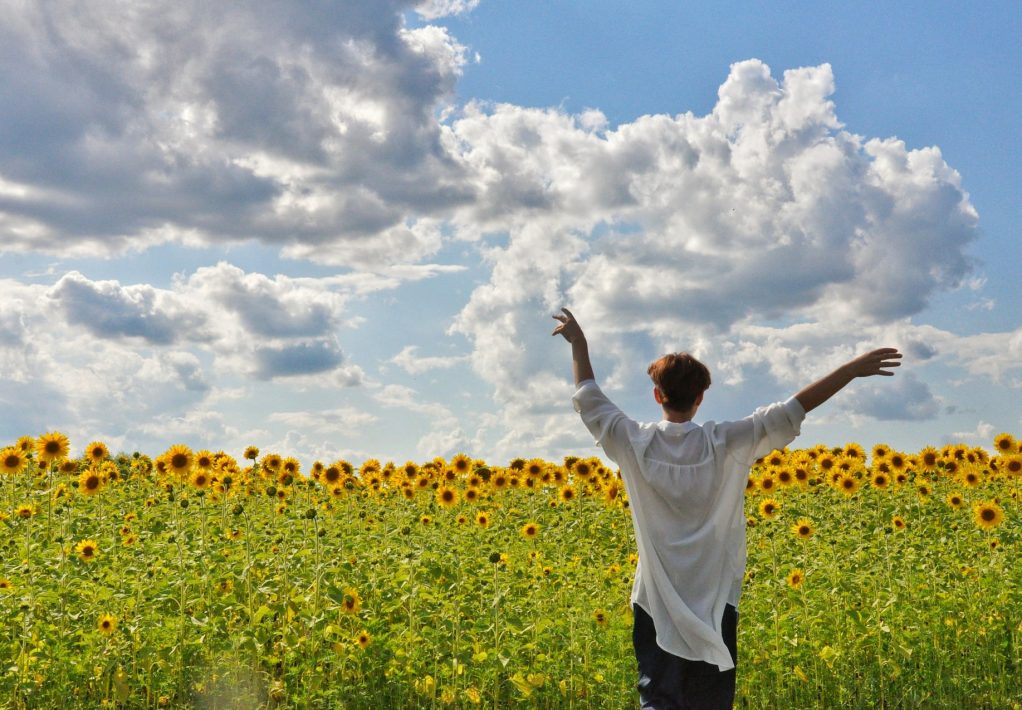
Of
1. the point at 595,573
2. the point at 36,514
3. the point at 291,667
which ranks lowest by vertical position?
the point at 291,667

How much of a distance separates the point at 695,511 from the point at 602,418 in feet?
2.00

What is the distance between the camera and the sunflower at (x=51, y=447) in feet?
27.9

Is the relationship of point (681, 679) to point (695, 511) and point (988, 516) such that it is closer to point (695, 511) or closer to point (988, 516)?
point (695, 511)

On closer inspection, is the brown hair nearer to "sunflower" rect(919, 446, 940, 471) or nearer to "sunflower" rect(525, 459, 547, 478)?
"sunflower" rect(525, 459, 547, 478)

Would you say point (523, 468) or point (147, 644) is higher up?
point (523, 468)

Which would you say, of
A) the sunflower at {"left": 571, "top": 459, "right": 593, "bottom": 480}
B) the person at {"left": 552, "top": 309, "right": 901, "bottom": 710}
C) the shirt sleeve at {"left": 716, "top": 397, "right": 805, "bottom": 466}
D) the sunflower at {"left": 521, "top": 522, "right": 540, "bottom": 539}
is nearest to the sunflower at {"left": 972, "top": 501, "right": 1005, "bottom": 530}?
the sunflower at {"left": 571, "top": 459, "right": 593, "bottom": 480}

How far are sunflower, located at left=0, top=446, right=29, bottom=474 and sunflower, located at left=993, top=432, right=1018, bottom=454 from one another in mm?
10465

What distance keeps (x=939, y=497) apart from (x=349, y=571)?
23.4 feet

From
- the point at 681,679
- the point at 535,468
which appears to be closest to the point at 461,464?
the point at 535,468

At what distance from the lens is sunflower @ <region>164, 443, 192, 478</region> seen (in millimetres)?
8562

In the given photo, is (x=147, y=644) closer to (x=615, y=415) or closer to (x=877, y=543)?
(x=615, y=415)

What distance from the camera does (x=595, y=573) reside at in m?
7.45

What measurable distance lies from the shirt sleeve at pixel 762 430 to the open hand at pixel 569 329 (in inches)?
33.1

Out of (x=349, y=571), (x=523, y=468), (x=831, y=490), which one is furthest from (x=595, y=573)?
(x=831, y=490)
